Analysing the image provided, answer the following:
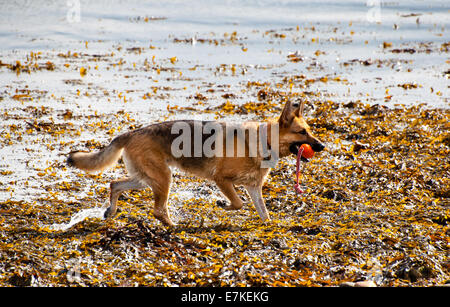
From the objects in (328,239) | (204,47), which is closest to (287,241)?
(328,239)

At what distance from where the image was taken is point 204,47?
21109 mm

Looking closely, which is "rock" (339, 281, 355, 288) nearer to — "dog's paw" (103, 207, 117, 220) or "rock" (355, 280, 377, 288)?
"rock" (355, 280, 377, 288)

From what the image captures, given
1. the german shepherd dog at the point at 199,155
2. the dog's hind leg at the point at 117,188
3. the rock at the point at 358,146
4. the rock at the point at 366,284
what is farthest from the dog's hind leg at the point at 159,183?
the rock at the point at 358,146

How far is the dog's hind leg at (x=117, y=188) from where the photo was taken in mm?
6953

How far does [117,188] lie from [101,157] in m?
0.49

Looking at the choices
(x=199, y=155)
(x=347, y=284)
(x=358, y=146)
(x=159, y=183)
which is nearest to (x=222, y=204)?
(x=199, y=155)

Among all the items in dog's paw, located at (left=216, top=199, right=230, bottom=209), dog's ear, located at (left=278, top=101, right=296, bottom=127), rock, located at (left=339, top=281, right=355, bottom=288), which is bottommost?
rock, located at (left=339, top=281, right=355, bottom=288)

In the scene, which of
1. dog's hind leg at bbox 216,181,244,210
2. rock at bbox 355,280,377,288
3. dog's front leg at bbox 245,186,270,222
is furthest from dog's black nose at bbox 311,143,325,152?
rock at bbox 355,280,377,288

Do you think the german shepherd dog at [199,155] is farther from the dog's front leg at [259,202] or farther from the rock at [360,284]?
the rock at [360,284]

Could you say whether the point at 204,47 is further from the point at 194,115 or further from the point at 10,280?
the point at 10,280

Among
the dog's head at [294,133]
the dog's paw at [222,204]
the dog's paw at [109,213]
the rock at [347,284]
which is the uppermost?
the dog's head at [294,133]

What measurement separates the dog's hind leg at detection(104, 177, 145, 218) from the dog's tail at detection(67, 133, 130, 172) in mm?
291

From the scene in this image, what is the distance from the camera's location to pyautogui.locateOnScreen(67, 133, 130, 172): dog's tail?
6.79 metres

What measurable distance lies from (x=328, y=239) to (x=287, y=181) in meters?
2.61
